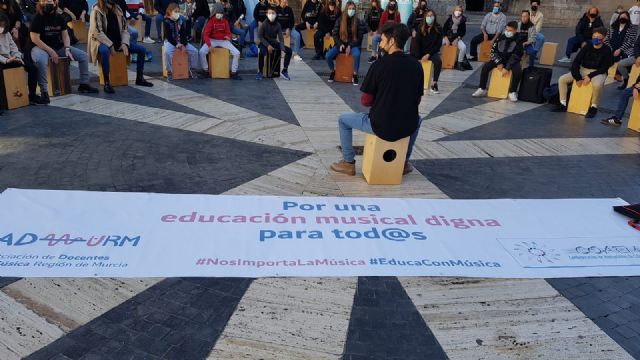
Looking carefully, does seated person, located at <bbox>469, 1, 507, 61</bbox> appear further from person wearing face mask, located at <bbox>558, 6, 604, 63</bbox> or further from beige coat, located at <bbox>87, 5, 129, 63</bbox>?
beige coat, located at <bbox>87, 5, 129, 63</bbox>

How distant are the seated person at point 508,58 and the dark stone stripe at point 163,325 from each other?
8.53 metres

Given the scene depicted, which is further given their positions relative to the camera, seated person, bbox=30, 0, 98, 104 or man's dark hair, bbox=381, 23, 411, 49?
seated person, bbox=30, 0, 98, 104

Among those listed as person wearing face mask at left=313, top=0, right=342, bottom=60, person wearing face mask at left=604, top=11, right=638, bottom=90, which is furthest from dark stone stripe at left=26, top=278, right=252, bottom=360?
person wearing face mask at left=604, top=11, right=638, bottom=90

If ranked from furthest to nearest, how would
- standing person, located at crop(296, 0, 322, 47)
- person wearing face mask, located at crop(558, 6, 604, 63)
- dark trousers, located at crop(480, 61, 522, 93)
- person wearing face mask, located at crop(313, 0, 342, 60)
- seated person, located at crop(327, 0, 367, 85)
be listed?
standing person, located at crop(296, 0, 322, 47)
person wearing face mask, located at crop(558, 6, 604, 63)
person wearing face mask, located at crop(313, 0, 342, 60)
seated person, located at crop(327, 0, 367, 85)
dark trousers, located at crop(480, 61, 522, 93)

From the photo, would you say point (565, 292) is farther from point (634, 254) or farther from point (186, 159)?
point (186, 159)

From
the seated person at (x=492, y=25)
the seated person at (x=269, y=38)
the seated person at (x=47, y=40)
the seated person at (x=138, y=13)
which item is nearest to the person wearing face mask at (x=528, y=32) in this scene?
the seated person at (x=492, y=25)

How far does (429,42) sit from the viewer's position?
11211 mm

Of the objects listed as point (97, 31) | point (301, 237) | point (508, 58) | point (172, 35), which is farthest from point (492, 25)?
point (301, 237)

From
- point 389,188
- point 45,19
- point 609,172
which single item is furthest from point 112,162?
point 609,172

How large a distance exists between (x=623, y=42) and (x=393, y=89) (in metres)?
→ 9.67

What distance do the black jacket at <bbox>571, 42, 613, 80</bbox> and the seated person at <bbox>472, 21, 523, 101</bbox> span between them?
116cm

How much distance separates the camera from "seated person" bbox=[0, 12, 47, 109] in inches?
310

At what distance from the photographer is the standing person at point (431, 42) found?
11117 millimetres

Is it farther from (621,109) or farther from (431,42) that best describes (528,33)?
(621,109)
